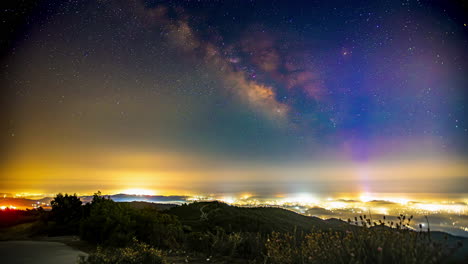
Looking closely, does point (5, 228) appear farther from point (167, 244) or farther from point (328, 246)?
point (328, 246)

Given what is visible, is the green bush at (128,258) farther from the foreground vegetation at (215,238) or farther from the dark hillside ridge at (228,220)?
the dark hillside ridge at (228,220)

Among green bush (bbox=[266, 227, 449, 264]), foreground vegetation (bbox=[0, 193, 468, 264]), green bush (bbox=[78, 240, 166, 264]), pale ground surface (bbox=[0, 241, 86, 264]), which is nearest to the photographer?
green bush (bbox=[266, 227, 449, 264])

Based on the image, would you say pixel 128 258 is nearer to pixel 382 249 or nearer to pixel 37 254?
pixel 37 254

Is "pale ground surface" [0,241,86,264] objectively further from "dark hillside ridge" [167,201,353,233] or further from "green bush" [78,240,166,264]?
"dark hillside ridge" [167,201,353,233]

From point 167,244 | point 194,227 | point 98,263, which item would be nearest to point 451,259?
point 98,263

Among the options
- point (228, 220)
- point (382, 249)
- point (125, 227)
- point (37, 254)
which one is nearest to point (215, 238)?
point (125, 227)

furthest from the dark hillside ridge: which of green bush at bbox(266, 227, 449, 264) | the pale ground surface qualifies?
green bush at bbox(266, 227, 449, 264)
